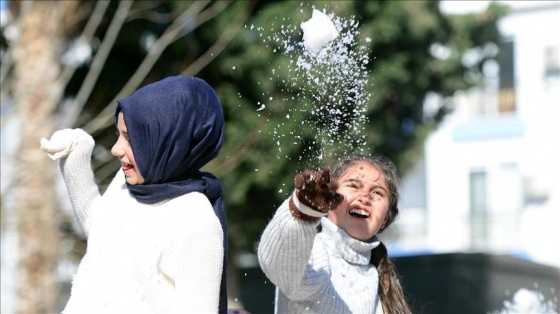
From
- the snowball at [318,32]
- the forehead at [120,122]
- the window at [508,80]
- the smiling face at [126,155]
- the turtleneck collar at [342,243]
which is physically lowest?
the window at [508,80]

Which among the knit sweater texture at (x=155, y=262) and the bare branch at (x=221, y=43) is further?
the bare branch at (x=221, y=43)

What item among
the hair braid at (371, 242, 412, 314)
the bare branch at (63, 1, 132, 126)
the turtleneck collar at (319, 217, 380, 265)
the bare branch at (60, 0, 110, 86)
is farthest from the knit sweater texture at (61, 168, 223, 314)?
the bare branch at (60, 0, 110, 86)

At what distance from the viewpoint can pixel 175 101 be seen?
9.36ft

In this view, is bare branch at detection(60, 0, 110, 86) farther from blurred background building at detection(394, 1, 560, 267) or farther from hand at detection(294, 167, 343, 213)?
blurred background building at detection(394, 1, 560, 267)

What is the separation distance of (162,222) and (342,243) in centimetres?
61

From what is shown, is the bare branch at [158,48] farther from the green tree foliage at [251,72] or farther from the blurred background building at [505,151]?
the blurred background building at [505,151]

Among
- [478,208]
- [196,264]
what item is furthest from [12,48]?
[478,208]

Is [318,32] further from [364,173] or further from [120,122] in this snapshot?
[120,122]

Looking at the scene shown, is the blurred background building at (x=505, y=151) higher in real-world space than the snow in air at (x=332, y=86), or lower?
lower

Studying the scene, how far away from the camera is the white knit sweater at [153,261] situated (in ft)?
9.17

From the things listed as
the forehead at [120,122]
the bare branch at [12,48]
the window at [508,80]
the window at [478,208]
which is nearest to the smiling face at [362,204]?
the forehead at [120,122]

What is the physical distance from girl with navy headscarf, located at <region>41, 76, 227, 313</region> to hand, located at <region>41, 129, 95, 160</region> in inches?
12.9

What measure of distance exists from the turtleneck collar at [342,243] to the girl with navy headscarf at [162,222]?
435 mm

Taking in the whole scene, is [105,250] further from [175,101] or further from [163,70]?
[163,70]
